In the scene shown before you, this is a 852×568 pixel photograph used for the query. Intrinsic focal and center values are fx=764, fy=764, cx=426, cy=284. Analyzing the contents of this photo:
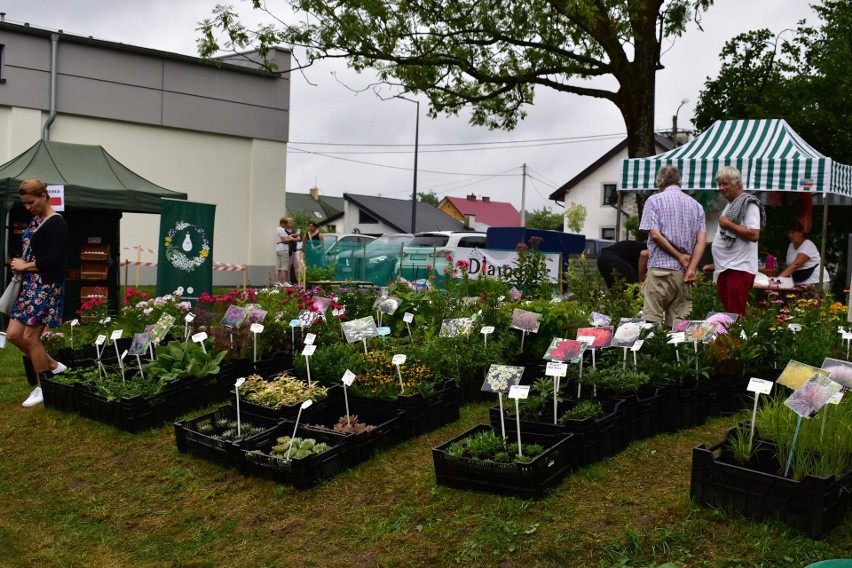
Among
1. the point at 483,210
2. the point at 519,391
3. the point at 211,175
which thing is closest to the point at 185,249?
the point at 519,391

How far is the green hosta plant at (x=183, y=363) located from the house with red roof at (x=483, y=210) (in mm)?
69507

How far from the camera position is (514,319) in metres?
5.76

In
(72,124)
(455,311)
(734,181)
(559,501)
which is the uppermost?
(72,124)

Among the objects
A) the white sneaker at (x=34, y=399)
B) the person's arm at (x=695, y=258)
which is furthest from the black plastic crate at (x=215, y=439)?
the person's arm at (x=695, y=258)

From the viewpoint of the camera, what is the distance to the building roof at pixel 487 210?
253ft

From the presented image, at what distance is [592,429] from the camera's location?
406 centimetres

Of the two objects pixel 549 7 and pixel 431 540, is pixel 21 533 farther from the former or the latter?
pixel 549 7

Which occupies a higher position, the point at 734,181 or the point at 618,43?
the point at 618,43

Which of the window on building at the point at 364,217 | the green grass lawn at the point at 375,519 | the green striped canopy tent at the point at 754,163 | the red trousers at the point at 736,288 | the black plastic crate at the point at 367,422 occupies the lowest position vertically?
the green grass lawn at the point at 375,519

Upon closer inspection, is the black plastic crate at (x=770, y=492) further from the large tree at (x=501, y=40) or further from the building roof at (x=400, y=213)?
the building roof at (x=400, y=213)

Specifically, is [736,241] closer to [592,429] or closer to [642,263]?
[642,263]

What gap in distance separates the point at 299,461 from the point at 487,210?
76.0m

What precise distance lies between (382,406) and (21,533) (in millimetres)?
2054

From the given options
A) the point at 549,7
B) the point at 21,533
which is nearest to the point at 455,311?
the point at 21,533
